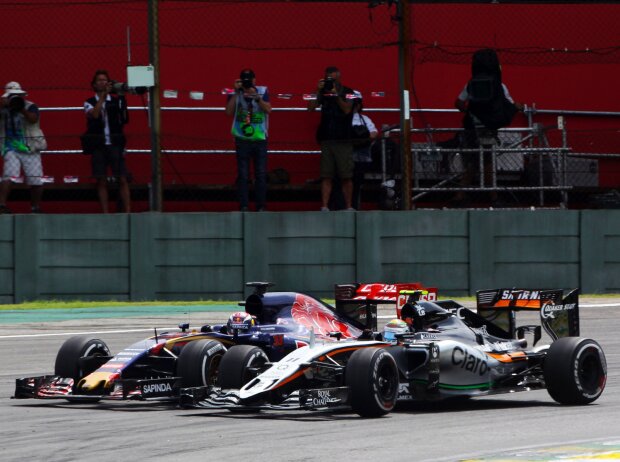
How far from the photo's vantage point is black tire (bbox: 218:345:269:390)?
9.73m

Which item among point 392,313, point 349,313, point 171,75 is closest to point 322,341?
point 349,313

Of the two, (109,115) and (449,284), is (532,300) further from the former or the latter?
(109,115)

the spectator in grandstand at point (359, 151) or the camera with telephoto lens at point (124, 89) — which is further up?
the camera with telephoto lens at point (124, 89)

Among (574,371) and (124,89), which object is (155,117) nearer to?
(124,89)

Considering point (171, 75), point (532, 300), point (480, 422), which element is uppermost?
point (171, 75)

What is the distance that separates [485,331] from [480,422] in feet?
5.51

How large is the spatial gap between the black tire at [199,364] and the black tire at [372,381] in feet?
3.97

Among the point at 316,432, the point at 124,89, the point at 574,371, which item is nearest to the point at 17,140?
the point at 124,89

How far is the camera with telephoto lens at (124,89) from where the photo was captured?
18.2 metres

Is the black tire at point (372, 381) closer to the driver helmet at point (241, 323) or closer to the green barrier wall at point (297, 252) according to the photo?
the driver helmet at point (241, 323)

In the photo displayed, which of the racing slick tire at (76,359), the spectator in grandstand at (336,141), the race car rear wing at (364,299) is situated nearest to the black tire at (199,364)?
the racing slick tire at (76,359)

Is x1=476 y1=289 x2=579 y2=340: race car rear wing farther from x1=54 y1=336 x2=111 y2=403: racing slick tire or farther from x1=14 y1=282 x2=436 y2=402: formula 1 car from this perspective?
x1=54 y1=336 x2=111 y2=403: racing slick tire

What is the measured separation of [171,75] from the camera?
71.6ft

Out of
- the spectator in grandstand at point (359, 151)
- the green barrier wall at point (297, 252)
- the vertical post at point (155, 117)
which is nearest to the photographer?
the green barrier wall at point (297, 252)
